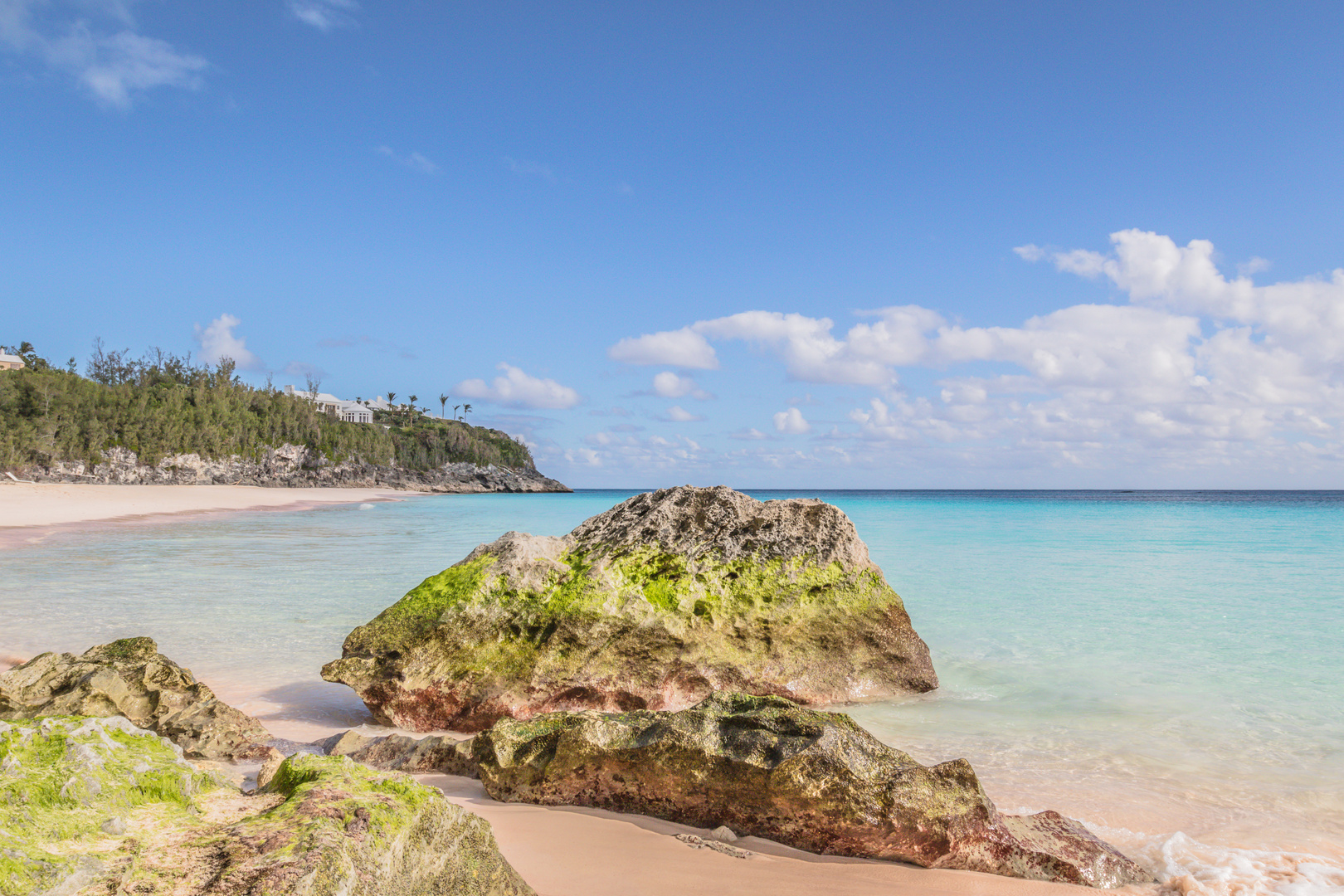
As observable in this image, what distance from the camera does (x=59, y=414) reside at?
6319 centimetres

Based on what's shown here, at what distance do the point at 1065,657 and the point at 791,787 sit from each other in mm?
6099

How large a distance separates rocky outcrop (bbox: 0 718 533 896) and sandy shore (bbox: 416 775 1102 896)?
0.45m

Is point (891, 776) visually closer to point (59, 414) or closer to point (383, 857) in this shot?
point (383, 857)

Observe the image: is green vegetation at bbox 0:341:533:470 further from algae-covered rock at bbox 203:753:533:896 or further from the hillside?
algae-covered rock at bbox 203:753:533:896

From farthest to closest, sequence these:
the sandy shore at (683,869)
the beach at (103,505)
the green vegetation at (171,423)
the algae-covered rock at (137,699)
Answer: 1. the green vegetation at (171,423)
2. the beach at (103,505)
3. the algae-covered rock at (137,699)
4. the sandy shore at (683,869)

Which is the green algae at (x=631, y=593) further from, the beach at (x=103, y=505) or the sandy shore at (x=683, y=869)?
the beach at (x=103, y=505)

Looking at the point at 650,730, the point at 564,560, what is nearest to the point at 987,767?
the point at 650,730

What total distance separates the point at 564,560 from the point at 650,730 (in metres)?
2.52

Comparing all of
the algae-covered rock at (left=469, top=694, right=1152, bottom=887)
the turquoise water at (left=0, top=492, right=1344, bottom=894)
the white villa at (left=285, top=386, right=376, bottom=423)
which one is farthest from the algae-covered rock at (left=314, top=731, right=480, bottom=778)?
the white villa at (left=285, top=386, right=376, bottom=423)

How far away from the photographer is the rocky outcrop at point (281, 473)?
65812 mm

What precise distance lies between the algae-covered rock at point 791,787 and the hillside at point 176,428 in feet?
243

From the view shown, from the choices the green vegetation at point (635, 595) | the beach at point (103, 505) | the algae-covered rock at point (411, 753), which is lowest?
the beach at point (103, 505)

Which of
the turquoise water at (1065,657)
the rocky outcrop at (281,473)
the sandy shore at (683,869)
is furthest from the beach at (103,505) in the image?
the rocky outcrop at (281,473)

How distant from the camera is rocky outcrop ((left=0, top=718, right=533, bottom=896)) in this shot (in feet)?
5.48
